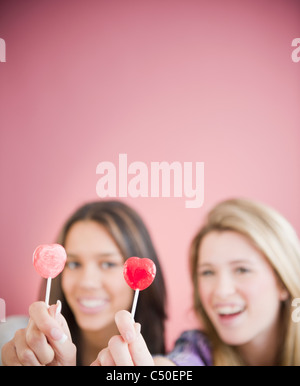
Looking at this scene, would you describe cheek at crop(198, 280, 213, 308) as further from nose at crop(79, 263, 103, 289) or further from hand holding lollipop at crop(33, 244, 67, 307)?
hand holding lollipop at crop(33, 244, 67, 307)

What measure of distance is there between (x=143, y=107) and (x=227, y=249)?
78 centimetres

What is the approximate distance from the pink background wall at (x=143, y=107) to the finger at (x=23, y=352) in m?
0.36

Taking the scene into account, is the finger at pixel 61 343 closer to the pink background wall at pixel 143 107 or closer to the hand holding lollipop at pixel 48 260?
the hand holding lollipop at pixel 48 260

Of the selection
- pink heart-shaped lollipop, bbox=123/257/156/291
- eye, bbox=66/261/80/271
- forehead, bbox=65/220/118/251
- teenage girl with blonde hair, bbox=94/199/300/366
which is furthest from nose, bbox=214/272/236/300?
eye, bbox=66/261/80/271

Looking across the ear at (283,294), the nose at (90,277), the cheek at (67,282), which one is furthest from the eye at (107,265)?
the ear at (283,294)

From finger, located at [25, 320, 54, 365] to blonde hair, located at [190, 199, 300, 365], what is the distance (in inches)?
28.1

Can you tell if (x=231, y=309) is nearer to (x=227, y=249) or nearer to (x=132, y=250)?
(x=227, y=249)

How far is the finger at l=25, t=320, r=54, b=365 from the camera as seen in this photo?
1.60 metres

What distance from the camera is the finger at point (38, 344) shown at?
5.25ft

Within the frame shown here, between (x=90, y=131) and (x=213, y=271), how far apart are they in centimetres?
88

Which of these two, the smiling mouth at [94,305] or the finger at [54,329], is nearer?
the finger at [54,329]

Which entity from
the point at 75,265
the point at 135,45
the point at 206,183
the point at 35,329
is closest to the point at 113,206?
the point at 75,265

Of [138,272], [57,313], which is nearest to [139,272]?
[138,272]

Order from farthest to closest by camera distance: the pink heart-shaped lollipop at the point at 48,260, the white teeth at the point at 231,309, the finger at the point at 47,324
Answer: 1. the white teeth at the point at 231,309
2. the pink heart-shaped lollipop at the point at 48,260
3. the finger at the point at 47,324
